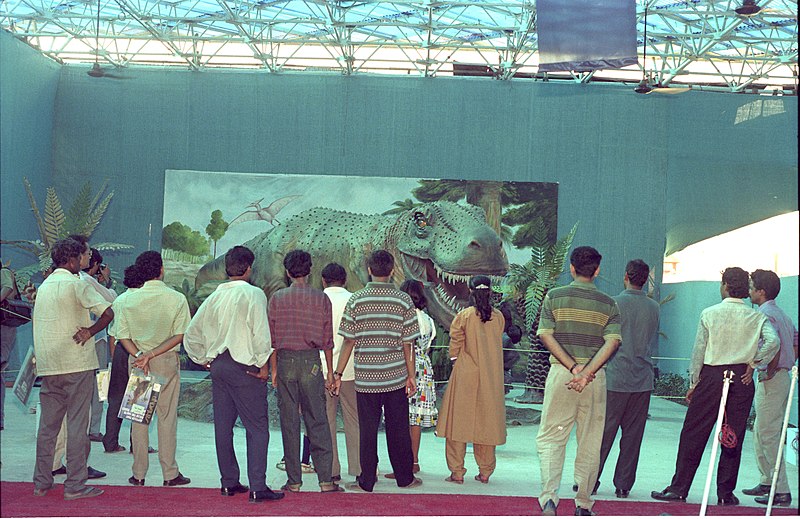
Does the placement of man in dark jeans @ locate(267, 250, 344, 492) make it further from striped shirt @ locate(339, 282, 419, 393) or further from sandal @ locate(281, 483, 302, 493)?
striped shirt @ locate(339, 282, 419, 393)

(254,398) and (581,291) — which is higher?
(581,291)

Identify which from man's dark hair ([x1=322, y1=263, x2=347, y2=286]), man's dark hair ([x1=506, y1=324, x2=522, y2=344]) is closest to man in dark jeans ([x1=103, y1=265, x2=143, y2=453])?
man's dark hair ([x1=322, y1=263, x2=347, y2=286])

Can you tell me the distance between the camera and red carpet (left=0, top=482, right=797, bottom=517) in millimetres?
4102

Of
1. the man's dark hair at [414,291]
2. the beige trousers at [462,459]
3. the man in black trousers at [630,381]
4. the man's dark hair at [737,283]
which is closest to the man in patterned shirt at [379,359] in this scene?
the beige trousers at [462,459]

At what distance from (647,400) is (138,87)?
7770 millimetres

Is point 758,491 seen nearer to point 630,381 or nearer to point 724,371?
point 724,371

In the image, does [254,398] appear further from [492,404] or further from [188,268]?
[188,268]

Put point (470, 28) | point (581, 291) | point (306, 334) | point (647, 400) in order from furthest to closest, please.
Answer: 1. point (470, 28)
2. point (647, 400)
3. point (306, 334)
4. point (581, 291)

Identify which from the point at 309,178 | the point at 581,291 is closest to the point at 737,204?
the point at 309,178

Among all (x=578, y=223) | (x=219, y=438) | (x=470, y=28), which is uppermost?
(x=470, y=28)

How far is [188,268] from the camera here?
418 inches

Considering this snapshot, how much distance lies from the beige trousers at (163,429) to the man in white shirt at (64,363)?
345 millimetres

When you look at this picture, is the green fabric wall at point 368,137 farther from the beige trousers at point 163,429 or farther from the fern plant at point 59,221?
the beige trousers at point 163,429

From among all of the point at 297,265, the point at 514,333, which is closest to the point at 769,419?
the point at 297,265
